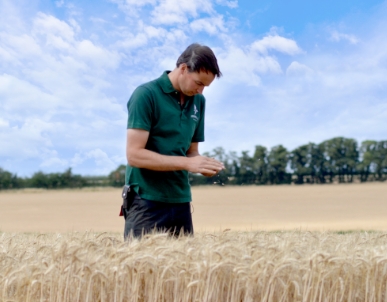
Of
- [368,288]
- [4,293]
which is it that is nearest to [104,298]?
[4,293]

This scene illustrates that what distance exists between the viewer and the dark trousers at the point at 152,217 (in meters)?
3.46

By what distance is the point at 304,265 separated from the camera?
2.62 meters

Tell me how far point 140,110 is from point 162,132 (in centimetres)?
26

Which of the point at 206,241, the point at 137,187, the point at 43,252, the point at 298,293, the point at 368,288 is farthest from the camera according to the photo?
the point at 137,187

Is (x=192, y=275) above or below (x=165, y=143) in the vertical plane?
below

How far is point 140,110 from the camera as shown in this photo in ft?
10.8

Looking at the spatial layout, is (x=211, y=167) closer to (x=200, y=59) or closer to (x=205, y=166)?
(x=205, y=166)

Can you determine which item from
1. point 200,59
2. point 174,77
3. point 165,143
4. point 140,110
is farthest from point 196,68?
point 165,143

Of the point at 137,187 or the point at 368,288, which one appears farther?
the point at 137,187

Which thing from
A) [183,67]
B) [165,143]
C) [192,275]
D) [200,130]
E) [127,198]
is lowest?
[192,275]

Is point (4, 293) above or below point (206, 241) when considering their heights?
below

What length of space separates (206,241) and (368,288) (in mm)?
1021

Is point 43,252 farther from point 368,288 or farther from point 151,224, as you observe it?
point 368,288

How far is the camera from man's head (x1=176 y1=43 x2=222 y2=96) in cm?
325
